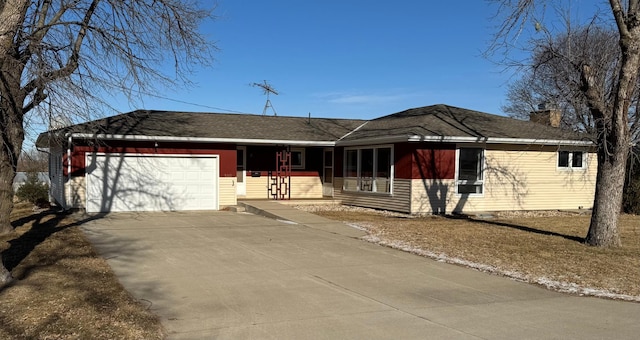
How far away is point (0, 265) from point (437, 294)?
19.8ft

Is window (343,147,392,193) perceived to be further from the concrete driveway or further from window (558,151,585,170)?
the concrete driveway

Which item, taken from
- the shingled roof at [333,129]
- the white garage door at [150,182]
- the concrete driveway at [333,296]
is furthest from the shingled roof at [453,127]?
the concrete driveway at [333,296]

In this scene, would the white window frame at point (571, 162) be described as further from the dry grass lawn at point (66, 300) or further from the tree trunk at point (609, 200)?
the dry grass lawn at point (66, 300)

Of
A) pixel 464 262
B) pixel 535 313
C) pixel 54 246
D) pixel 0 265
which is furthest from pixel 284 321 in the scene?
pixel 54 246

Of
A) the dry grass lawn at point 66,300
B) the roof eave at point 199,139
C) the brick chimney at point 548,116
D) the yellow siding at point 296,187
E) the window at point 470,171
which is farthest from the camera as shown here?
the brick chimney at point 548,116

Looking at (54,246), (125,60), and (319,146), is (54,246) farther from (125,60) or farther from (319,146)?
(319,146)

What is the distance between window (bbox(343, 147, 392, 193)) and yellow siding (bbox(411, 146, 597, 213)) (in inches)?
66.6

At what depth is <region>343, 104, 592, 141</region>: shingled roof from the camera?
701 inches

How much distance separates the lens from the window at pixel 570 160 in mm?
20047

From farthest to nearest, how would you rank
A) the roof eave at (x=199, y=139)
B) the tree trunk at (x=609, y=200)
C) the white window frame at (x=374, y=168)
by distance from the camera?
the white window frame at (x=374, y=168) → the roof eave at (x=199, y=139) → the tree trunk at (x=609, y=200)

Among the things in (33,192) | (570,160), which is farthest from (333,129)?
(33,192)

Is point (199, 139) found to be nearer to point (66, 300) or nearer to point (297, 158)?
point (297, 158)

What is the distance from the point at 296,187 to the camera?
2220cm

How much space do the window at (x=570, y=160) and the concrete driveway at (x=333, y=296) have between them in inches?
488
